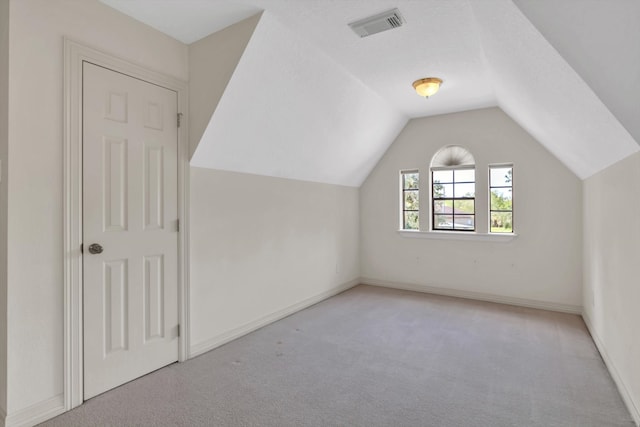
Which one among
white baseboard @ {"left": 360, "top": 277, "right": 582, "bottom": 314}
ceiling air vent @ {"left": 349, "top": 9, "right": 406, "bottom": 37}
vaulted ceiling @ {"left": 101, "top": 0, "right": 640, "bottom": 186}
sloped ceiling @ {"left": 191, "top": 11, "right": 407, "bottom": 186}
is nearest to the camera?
vaulted ceiling @ {"left": 101, "top": 0, "right": 640, "bottom": 186}

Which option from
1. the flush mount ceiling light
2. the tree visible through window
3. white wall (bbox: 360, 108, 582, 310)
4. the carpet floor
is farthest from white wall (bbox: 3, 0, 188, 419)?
the tree visible through window

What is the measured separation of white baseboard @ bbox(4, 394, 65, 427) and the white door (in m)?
0.16

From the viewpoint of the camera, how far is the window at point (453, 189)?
4758mm

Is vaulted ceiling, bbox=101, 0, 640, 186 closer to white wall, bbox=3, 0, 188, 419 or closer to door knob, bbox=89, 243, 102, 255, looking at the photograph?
white wall, bbox=3, 0, 188, 419

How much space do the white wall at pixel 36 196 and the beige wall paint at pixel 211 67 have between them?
77 centimetres

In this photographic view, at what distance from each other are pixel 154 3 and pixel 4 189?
1.49m

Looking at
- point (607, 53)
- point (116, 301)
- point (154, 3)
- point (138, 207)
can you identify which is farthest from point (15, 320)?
point (607, 53)

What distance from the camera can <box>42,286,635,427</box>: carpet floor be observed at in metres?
2.02

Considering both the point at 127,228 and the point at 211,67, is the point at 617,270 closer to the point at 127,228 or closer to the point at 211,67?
the point at 211,67

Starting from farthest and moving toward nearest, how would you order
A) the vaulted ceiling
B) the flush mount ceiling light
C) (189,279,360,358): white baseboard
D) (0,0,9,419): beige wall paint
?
1. the flush mount ceiling light
2. (189,279,360,358): white baseboard
3. (0,0,9,419): beige wall paint
4. the vaulted ceiling

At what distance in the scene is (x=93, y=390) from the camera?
2.21m

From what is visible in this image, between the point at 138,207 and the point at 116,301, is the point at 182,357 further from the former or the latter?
the point at 138,207

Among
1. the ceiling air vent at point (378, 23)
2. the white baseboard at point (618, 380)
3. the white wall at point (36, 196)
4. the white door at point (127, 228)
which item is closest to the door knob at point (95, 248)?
the white door at point (127, 228)

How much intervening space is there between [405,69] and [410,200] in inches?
94.7
